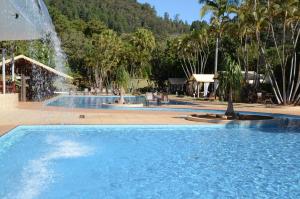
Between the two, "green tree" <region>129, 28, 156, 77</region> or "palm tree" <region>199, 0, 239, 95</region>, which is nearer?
"palm tree" <region>199, 0, 239, 95</region>

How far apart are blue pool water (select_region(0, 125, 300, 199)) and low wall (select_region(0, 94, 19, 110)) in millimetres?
7604

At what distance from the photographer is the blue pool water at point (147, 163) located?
7.41 metres

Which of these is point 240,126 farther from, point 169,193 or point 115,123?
point 169,193

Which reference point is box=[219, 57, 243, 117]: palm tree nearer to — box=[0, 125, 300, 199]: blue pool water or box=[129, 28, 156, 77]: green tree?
box=[0, 125, 300, 199]: blue pool water

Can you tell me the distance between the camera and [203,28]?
48.6 meters

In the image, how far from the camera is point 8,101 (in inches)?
864

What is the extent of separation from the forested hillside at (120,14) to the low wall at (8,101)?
45007mm

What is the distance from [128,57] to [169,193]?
2123 inches

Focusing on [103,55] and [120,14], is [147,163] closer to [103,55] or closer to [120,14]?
[103,55]

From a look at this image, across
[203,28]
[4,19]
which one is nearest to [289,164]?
[4,19]

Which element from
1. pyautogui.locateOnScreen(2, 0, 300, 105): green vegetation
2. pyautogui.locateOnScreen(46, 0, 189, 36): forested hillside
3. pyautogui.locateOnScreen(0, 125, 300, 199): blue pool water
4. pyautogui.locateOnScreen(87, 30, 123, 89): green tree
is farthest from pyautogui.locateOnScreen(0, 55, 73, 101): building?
pyautogui.locateOnScreen(46, 0, 189, 36): forested hillside

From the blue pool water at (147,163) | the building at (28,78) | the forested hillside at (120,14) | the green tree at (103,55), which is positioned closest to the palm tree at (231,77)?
the blue pool water at (147,163)

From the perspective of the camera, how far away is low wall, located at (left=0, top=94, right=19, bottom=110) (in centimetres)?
2103

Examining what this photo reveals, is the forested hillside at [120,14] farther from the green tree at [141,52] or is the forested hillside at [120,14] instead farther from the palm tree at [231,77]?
the palm tree at [231,77]
